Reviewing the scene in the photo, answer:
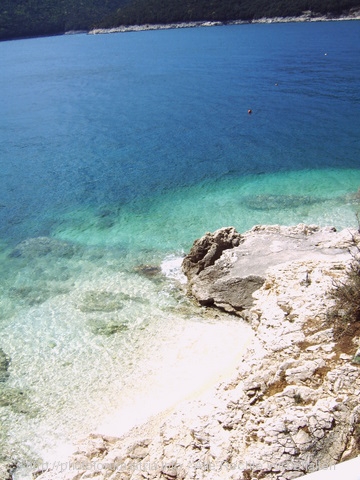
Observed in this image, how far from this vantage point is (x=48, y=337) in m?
11.9

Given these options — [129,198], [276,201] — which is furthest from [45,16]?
[276,201]

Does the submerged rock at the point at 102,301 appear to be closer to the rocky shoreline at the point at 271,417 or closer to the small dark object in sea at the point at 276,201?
the rocky shoreline at the point at 271,417

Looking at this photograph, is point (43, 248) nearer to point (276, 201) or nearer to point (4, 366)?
point (4, 366)

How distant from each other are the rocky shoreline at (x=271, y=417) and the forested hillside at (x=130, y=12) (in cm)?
9607

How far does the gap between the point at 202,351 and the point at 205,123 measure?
2194 centimetres

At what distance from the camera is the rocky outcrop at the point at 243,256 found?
11576mm

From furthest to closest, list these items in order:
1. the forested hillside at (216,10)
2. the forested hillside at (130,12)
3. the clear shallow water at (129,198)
A: the forested hillside at (130,12) < the forested hillside at (216,10) < the clear shallow water at (129,198)

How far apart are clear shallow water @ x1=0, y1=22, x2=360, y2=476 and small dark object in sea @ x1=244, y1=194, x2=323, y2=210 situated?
0.11 meters

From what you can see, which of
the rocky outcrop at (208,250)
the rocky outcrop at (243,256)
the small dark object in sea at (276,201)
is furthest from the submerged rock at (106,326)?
the small dark object in sea at (276,201)

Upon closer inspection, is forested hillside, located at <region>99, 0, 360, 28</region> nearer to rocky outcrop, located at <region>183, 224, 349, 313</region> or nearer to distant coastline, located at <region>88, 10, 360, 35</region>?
distant coastline, located at <region>88, 10, 360, 35</region>

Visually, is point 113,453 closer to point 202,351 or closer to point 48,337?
point 202,351

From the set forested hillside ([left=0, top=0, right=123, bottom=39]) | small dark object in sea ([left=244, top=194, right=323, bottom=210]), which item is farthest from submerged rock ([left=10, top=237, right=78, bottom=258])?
forested hillside ([left=0, top=0, right=123, bottom=39])

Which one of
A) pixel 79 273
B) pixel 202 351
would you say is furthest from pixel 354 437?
pixel 79 273

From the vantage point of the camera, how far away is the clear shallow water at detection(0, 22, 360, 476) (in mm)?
10523
